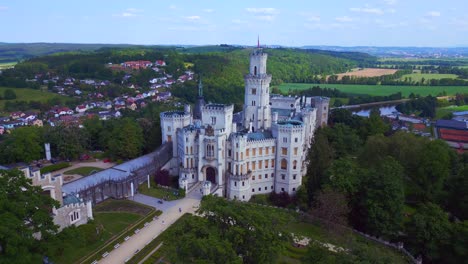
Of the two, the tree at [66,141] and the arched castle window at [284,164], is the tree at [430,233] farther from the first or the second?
the tree at [66,141]

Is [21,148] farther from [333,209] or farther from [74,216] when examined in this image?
[333,209]

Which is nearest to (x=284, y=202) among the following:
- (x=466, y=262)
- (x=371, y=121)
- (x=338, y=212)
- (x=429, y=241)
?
(x=338, y=212)

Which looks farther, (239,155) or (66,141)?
(66,141)

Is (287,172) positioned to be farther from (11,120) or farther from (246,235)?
(11,120)

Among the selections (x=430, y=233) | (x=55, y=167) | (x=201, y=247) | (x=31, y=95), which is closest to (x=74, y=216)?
(x=201, y=247)

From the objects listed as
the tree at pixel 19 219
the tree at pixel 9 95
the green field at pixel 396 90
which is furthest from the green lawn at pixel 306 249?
the green field at pixel 396 90

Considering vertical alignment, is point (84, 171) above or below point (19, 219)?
below

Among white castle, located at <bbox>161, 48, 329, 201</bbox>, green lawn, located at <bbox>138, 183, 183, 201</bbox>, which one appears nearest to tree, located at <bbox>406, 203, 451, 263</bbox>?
white castle, located at <bbox>161, 48, 329, 201</bbox>
